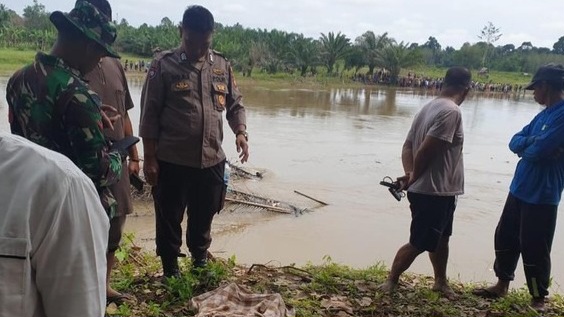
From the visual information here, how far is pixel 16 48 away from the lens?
1769 inches

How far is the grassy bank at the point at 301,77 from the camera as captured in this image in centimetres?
3569

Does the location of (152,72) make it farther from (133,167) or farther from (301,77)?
Result: (301,77)

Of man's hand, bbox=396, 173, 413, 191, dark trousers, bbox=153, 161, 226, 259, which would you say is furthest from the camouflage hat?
man's hand, bbox=396, 173, 413, 191

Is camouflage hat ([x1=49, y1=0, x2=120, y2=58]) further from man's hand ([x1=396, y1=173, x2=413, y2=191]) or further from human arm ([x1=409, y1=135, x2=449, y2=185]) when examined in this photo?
man's hand ([x1=396, y1=173, x2=413, y2=191])

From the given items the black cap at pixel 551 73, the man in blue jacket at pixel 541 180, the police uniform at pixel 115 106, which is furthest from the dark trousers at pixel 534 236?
the police uniform at pixel 115 106

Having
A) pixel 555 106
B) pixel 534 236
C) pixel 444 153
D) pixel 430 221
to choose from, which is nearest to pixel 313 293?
pixel 430 221

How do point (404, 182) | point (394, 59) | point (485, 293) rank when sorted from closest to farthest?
1. point (404, 182)
2. point (485, 293)
3. point (394, 59)

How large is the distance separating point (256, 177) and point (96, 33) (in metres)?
7.83

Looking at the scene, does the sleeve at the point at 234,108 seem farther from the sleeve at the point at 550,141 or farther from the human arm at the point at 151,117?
the sleeve at the point at 550,141

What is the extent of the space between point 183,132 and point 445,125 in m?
1.86

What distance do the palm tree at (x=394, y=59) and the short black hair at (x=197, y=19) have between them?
5032 cm

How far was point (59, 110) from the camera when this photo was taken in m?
2.04

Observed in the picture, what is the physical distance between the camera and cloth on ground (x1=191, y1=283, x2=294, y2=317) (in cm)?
320

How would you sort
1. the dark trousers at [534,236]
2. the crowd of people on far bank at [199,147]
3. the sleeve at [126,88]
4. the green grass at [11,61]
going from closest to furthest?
the crowd of people on far bank at [199,147]
the sleeve at [126,88]
the dark trousers at [534,236]
the green grass at [11,61]
